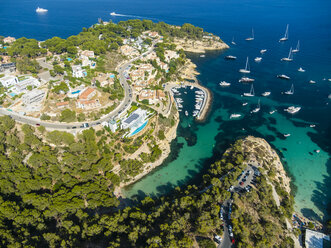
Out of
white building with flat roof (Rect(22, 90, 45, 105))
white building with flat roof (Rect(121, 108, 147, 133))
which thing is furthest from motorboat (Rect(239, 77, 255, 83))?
white building with flat roof (Rect(22, 90, 45, 105))

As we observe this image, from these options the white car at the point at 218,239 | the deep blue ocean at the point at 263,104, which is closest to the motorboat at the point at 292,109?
the deep blue ocean at the point at 263,104

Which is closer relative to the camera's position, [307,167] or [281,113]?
[307,167]

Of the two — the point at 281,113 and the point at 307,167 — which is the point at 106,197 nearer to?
the point at 307,167

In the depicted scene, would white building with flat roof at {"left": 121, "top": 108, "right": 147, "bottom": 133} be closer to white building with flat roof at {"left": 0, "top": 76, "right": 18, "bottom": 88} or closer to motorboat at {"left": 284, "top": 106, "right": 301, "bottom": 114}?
white building with flat roof at {"left": 0, "top": 76, "right": 18, "bottom": 88}

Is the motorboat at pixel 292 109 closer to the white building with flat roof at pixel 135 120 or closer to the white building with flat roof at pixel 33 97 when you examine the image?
the white building with flat roof at pixel 135 120

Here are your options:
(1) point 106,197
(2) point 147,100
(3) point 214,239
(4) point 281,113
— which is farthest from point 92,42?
(3) point 214,239

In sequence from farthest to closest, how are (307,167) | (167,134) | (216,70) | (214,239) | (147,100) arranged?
(216,70) → (147,100) → (167,134) → (307,167) → (214,239)
